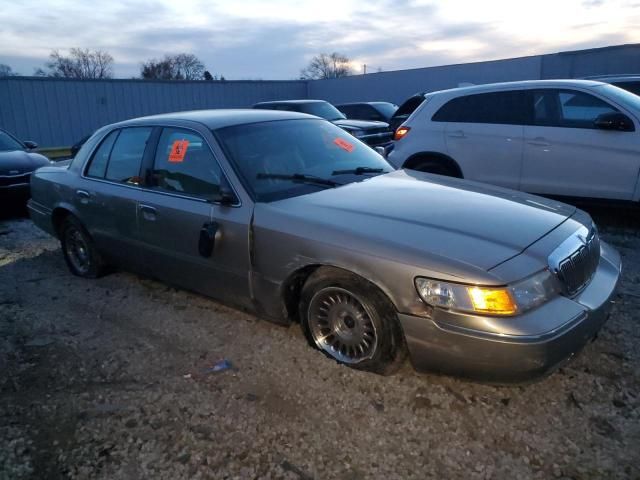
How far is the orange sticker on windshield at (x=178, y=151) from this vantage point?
3.69 m

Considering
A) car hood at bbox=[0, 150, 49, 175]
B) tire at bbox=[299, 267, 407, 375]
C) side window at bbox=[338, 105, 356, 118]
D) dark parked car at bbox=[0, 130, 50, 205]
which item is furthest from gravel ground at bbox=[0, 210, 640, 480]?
side window at bbox=[338, 105, 356, 118]

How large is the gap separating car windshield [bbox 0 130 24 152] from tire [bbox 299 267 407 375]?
763cm

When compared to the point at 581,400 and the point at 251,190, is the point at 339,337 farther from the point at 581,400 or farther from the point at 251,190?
the point at 581,400

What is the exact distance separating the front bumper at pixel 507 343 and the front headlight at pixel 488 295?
0.05 meters

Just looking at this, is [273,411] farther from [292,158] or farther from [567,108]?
[567,108]

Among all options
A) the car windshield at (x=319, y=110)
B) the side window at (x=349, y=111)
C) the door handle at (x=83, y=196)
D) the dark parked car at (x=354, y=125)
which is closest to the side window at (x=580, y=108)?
the dark parked car at (x=354, y=125)

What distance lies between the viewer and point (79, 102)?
67.7 ft

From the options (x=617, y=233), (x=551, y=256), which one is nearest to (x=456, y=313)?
(x=551, y=256)

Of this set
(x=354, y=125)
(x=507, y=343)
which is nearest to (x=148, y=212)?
(x=507, y=343)

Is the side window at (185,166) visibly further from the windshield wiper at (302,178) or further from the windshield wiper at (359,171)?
the windshield wiper at (359,171)

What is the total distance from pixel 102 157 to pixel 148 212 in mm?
1034

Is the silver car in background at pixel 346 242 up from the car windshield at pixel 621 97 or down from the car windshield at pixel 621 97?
down

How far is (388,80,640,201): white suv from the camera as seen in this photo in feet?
18.0

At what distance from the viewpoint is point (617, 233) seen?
560 centimetres
